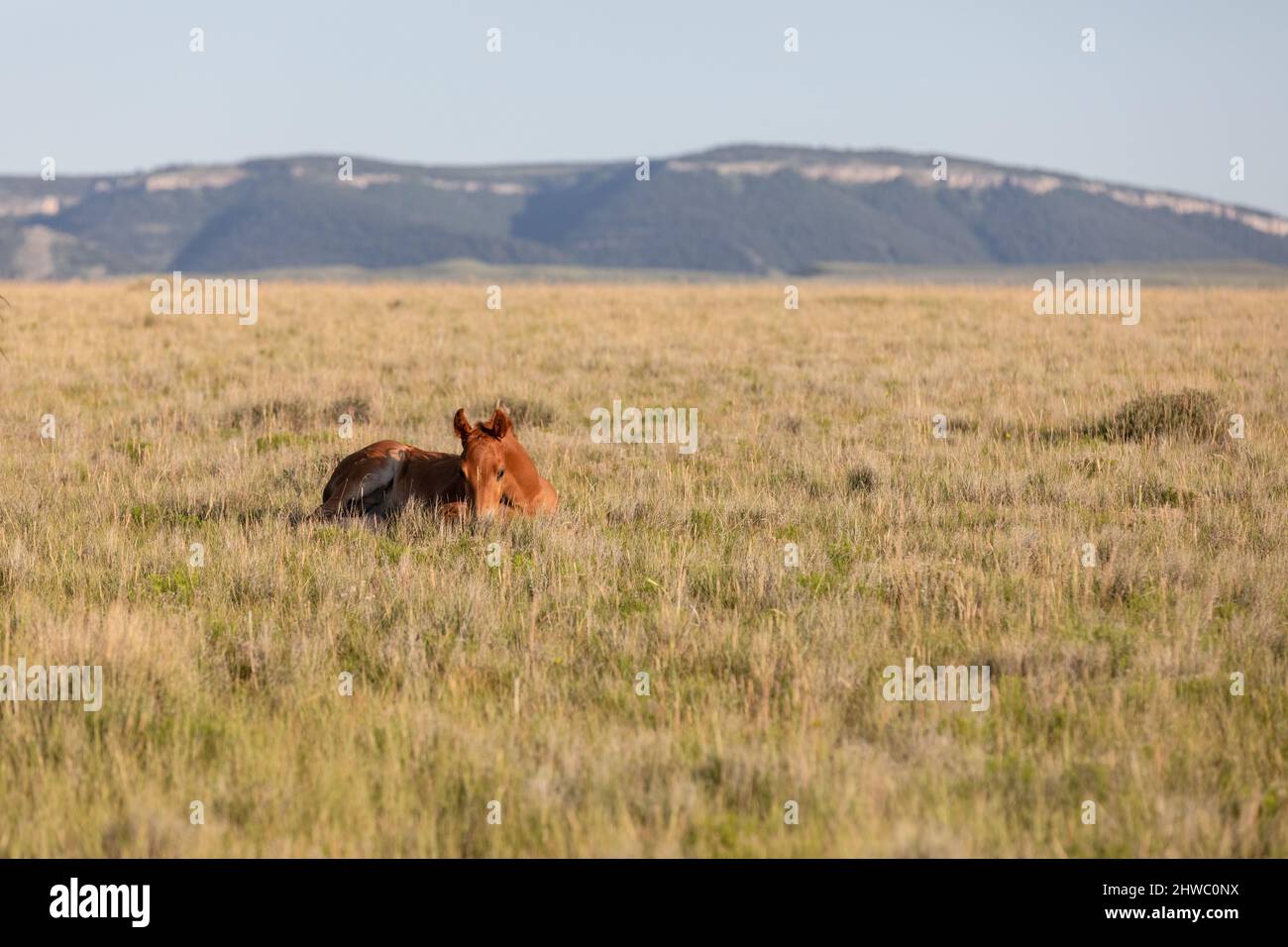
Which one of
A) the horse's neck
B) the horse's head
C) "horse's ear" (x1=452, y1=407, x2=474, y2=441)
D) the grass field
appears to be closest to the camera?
the grass field

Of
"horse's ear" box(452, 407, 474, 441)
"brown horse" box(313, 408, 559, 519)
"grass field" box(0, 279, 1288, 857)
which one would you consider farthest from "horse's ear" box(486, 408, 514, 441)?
"grass field" box(0, 279, 1288, 857)

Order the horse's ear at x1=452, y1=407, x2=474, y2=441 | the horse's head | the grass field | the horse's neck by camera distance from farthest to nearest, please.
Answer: the horse's neck < the horse's ear at x1=452, y1=407, x2=474, y2=441 < the horse's head < the grass field

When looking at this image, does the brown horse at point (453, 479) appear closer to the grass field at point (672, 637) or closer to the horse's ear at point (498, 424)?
the horse's ear at point (498, 424)

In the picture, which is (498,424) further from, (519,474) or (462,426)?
(519,474)

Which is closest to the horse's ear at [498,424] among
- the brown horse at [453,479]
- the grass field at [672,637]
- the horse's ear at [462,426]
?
the brown horse at [453,479]

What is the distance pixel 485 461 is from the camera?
851 cm

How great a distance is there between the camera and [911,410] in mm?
14594

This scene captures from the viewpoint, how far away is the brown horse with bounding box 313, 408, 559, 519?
852 centimetres

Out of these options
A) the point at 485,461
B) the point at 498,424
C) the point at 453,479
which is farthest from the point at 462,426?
the point at 453,479

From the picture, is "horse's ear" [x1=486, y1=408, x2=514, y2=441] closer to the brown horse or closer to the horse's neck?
the brown horse

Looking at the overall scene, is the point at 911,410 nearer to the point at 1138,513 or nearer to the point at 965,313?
the point at 1138,513

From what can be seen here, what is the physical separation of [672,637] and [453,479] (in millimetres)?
3638

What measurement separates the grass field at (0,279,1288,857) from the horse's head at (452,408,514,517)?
0.28 m
